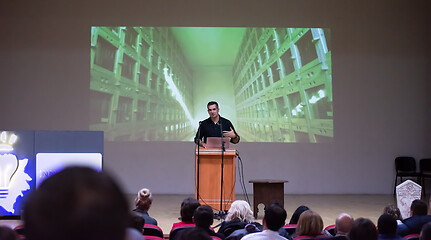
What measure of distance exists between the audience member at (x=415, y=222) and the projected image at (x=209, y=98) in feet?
17.3

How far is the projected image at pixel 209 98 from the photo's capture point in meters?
8.84

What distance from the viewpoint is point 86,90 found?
29.2 ft

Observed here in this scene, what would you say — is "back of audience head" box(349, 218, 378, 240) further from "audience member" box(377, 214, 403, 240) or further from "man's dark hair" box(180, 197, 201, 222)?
"man's dark hair" box(180, 197, 201, 222)

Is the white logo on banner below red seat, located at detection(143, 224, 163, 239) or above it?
above

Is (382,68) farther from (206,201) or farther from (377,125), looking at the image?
(206,201)

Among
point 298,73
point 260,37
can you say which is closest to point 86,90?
point 260,37

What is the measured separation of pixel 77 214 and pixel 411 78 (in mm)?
9530

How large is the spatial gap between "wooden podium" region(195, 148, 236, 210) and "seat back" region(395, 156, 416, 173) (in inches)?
173

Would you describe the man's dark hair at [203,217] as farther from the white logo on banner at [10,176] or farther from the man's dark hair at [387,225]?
the white logo on banner at [10,176]

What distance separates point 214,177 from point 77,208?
535cm

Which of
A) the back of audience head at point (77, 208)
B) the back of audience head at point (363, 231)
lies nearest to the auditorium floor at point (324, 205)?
the back of audience head at point (363, 231)

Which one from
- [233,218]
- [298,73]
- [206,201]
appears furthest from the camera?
[298,73]

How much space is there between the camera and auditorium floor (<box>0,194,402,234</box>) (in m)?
6.34

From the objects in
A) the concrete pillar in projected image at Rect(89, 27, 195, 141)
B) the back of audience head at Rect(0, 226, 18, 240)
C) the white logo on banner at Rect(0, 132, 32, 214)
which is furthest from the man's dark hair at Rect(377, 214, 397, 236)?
the concrete pillar in projected image at Rect(89, 27, 195, 141)
